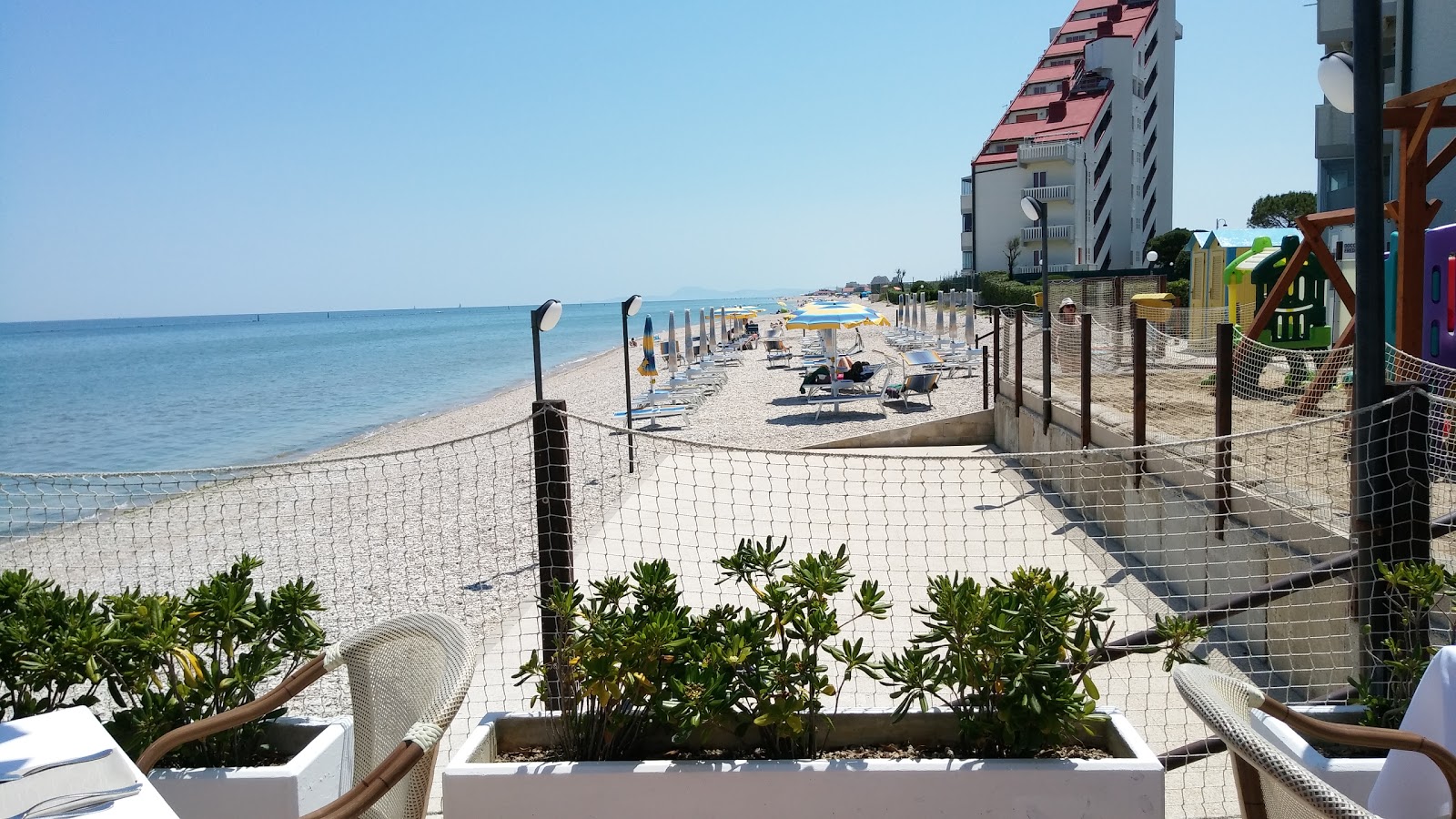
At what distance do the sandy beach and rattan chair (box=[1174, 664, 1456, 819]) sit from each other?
20.9 ft

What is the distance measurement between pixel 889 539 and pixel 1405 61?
15744 mm

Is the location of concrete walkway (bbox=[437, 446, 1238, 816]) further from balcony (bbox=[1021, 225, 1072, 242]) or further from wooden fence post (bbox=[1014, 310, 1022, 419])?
balcony (bbox=[1021, 225, 1072, 242])

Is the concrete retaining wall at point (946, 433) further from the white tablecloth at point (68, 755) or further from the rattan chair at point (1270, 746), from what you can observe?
the white tablecloth at point (68, 755)

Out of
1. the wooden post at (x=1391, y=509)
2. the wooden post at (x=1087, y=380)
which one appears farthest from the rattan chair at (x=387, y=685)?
the wooden post at (x=1087, y=380)

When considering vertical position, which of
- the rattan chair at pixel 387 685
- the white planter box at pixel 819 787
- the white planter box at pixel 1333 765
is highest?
the rattan chair at pixel 387 685

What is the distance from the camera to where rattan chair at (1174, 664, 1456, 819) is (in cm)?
183

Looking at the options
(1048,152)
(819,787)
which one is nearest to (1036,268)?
(1048,152)

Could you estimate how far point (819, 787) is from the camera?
2.84 metres

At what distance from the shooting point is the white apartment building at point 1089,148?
166 feet

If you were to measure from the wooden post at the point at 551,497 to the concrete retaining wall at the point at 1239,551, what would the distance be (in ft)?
5.05

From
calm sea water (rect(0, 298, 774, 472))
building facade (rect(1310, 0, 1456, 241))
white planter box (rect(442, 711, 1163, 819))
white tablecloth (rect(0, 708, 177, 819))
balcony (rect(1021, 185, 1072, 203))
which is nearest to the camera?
white tablecloth (rect(0, 708, 177, 819))

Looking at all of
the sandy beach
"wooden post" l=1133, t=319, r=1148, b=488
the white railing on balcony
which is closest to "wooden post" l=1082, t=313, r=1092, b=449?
"wooden post" l=1133, t=319, r=1148, b=488

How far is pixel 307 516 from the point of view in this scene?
463 inches

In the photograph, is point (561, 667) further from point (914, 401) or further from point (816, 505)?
point (914, 401)
